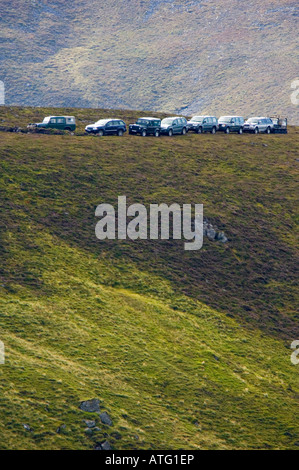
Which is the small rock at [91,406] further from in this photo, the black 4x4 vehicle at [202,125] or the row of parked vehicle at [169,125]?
the black 4x4 vehicle at [202,125]

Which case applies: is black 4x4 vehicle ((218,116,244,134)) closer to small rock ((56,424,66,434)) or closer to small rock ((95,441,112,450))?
small rock ((95,441,112,450))

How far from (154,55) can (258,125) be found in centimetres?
9903

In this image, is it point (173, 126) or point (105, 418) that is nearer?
point (105, 418)

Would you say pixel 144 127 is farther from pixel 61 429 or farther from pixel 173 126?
pixel 61 429

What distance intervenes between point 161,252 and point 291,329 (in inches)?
434

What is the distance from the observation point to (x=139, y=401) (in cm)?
2958

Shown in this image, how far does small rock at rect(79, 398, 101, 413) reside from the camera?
90.6ft

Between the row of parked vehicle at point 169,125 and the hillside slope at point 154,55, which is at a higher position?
the hillside slope at point 154,55

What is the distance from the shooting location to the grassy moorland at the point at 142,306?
28375 mm

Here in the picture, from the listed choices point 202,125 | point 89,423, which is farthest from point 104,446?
point 202,125

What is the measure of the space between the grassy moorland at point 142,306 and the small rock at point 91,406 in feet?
1.21

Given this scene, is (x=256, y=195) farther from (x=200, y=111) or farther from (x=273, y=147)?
(x=200, y=111)

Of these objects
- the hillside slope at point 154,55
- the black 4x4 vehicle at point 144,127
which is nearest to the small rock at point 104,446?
the black 4x4 vehicle at point 144,127

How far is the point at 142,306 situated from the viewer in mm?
37906
